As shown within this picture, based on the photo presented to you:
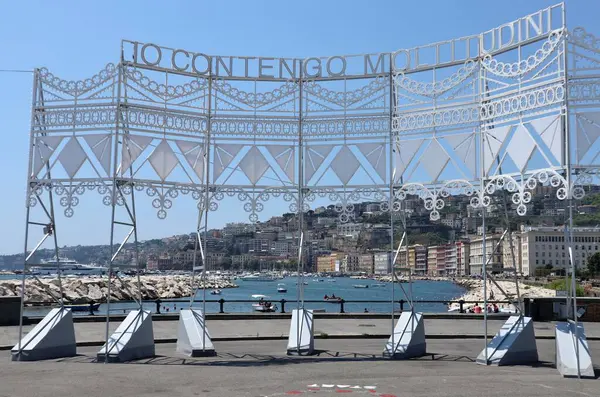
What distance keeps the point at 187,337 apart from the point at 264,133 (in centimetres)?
561

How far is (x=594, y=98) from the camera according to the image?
1370 centimetres

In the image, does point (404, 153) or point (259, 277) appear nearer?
point (404, 153)

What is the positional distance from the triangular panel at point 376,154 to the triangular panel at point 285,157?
5.98ft

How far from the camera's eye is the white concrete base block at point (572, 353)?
12742mm

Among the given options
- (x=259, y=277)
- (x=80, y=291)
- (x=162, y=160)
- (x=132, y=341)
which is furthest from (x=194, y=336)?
(x=259, y=277)

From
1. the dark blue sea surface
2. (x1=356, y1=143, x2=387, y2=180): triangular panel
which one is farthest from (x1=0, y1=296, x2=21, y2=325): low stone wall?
(x1=356, y1=143, x2=387, y2=180): triangular panel

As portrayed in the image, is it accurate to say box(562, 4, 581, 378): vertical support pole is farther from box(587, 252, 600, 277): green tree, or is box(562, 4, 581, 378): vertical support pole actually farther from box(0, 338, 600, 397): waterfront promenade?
box(587, 252, 600, 277): green tree

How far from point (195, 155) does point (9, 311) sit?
1065cm

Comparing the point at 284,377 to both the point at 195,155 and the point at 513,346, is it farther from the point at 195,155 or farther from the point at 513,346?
the point at 195,155

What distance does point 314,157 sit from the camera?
17391 millimetres

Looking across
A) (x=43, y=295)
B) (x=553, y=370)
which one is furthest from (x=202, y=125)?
(x=43, y=295)

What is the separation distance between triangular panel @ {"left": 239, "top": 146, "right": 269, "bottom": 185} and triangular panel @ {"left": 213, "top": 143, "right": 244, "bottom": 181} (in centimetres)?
31

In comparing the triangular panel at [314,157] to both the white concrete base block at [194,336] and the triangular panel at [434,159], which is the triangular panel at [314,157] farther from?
the white concrete base block at [194,336]

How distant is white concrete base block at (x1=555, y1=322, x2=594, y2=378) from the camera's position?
12742mm
